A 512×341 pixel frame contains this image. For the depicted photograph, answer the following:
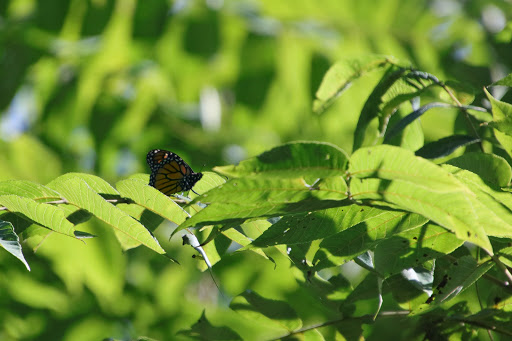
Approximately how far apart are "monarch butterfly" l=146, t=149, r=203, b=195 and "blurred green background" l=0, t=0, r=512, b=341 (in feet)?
1.68

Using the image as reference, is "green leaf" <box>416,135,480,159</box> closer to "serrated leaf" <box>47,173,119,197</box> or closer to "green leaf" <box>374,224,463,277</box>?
"green leaf" <box>374,224,463,277</box>

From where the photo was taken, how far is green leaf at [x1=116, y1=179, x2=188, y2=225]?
2.87ft

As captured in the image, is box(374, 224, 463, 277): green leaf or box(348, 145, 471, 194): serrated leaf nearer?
box(348, 145, 471, 194): serrated leaf

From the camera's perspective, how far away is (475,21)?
8.58ft

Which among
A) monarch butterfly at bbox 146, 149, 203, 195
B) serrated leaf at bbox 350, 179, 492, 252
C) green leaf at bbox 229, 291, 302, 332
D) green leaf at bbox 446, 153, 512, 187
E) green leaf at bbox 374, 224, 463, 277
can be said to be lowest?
green leaf at bbox 229, 291, 302, 332

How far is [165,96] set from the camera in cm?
300

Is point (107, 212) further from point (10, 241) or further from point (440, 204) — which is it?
A: point (440, 204)

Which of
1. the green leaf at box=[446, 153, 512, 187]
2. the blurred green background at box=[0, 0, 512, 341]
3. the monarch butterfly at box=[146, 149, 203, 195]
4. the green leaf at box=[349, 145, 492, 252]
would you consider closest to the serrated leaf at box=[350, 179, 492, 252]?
the green leaf at box=[349, 145, 492, 252]

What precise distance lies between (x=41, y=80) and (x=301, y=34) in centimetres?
142

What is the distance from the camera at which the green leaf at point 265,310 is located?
1094mm

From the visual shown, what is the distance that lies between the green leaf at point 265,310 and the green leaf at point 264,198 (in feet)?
1.33

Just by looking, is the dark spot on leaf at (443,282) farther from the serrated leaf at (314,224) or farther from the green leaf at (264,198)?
the green leaf at (264,198)

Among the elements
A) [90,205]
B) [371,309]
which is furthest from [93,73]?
[90,205]

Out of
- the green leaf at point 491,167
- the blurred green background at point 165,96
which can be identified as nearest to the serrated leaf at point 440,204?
the green leaf at point 491,167
